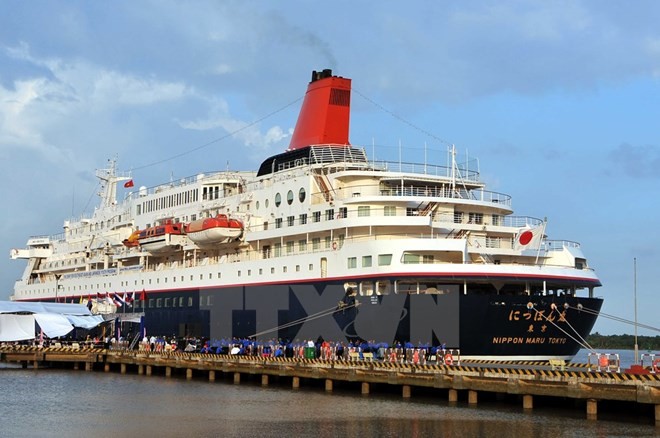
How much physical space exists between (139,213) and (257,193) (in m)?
17.4

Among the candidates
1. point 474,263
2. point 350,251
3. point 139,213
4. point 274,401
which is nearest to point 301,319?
point 350,251

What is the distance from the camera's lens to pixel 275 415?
98.5 ft

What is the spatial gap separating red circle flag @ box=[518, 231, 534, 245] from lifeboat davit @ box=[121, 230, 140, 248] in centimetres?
2875

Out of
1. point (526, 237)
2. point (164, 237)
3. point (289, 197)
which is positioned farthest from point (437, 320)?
point (164, 237)

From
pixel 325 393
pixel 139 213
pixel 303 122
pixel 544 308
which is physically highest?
pixel 303 122

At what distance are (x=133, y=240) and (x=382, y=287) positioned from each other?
26.0m

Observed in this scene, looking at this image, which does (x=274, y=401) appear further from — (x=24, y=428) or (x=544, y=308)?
(x=544, y=308)

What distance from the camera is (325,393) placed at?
120 ft

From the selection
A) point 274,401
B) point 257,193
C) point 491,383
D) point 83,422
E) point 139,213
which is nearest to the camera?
point 83,422

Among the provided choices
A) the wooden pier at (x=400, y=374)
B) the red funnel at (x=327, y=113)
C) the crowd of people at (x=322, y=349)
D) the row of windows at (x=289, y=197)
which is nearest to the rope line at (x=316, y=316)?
the crowd of people at (x=322, y=349)

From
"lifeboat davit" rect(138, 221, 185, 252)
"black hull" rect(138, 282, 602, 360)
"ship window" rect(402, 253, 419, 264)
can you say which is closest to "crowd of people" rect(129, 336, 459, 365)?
"black hull" rect(138, 282, 602, 360)

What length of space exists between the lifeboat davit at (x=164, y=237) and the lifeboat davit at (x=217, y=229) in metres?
3.89

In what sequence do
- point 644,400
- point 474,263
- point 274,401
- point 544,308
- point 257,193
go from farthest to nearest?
point 257,193
point 474,263
point 544,308
point 274,401
point 644,400

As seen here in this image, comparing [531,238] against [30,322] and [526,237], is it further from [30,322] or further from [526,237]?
[30,322]
